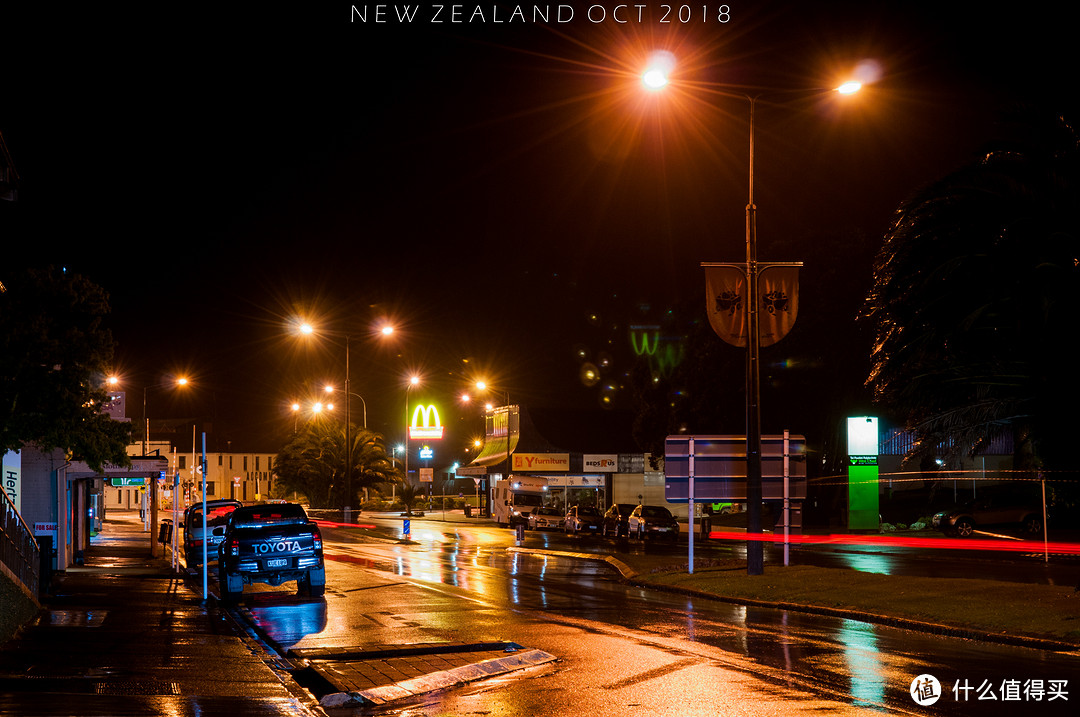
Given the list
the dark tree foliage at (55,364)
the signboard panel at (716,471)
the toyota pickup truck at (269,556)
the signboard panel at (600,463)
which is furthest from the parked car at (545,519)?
the toyota pickup truck at (269,556)

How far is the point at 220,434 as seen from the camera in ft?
403

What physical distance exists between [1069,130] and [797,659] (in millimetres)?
9996

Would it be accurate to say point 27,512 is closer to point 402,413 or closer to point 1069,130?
point 1069,130

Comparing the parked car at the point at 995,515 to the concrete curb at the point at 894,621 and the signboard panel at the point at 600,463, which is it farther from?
the signboard panel at the point at 600,463

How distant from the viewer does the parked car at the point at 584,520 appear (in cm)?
4806

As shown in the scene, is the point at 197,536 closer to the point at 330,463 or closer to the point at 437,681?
the point at 437,681

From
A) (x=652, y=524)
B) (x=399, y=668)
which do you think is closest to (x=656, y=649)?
(x=399, y=668)

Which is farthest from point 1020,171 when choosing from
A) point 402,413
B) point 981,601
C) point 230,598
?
point 402,413

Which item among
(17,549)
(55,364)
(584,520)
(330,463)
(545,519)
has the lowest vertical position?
(545,519)

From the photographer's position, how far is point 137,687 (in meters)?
9.89

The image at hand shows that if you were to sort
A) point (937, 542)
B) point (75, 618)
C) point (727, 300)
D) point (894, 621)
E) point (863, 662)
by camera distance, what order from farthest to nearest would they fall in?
1. point (937, 542)
2. point (727, 300)
3. point (75, 618)
4. point (894, 621)
5. point (863, 662)

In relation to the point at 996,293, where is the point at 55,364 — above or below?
below

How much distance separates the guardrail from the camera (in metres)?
15.3

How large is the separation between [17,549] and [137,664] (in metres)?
6.39
